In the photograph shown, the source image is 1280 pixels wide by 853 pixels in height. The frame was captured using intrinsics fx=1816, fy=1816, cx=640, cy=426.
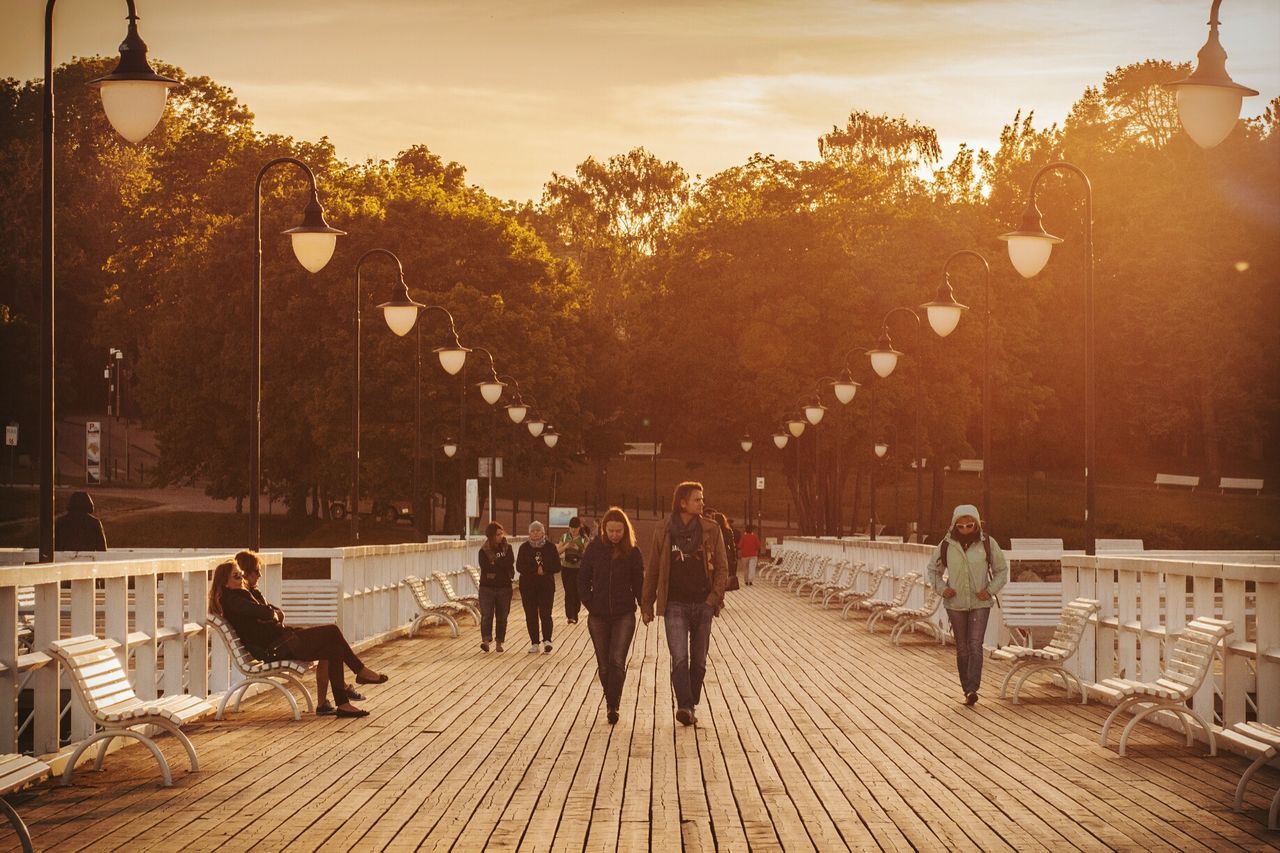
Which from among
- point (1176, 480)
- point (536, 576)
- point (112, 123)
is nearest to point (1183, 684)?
point (112, 123)

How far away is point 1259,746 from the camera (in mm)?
8922

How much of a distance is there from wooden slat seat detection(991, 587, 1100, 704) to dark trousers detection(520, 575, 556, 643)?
287 inches

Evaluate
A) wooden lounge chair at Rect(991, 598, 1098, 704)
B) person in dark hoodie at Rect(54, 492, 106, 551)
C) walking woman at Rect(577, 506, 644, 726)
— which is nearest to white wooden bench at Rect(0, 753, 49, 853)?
walking woman at Rect(577, 506, 644, 726)

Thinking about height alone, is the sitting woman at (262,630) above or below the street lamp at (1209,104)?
below

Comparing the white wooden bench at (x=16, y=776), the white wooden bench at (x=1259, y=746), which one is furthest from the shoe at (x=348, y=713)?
the white wooden bench at (x=1259, y=746)

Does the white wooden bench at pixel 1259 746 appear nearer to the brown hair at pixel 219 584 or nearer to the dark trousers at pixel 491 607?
the brown hair at pixel 219 584

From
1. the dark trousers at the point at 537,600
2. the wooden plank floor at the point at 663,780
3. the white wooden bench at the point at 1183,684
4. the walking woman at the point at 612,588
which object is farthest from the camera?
the dark trousers at the point at 537,600

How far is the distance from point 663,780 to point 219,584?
431 cm

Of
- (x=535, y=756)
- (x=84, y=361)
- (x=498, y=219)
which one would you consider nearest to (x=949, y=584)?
(x=535, y=756)

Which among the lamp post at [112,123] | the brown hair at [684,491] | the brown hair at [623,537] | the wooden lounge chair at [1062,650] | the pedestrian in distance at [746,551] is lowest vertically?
the pedestrian in distance at [746,551]

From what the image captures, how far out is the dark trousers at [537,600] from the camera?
851 inches

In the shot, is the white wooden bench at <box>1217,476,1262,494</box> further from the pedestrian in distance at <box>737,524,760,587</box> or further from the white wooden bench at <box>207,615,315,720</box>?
the white wooden bench at <box>207,615,315,720</box>

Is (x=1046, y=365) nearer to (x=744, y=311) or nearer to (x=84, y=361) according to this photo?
(x=744, y=311)

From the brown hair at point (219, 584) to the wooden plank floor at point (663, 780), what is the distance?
2.83ft
